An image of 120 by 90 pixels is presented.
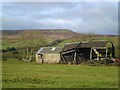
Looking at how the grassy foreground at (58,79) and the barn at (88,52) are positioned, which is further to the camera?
the barn at (88,52)

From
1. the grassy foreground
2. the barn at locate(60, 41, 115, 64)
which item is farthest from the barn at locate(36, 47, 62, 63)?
the grassy foreground

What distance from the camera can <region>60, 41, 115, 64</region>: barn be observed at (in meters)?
62.2

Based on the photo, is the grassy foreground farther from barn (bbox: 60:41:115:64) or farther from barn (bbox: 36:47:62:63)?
barn (bbox: 36:47:62:63)

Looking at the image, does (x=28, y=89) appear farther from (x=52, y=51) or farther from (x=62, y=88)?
(x=52, y=51)

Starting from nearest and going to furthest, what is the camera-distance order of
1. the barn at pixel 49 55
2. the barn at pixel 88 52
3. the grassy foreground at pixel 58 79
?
the grassy foreground at pixel 58 79
the barn at pixel 88 52
the barn at pixel 49 55

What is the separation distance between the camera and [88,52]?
6469cm

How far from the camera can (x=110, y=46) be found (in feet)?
210

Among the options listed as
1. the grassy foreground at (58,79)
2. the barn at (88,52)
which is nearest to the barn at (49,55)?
the barn at (88,52)

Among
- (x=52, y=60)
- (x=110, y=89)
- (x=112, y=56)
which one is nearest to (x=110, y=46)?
(x=112, y=56)

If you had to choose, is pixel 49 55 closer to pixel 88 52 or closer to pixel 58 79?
pixel 88 52

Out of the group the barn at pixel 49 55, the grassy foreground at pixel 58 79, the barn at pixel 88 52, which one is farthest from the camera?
the barn at pixel 49 55

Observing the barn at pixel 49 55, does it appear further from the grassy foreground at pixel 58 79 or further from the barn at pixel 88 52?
the grassy foreground at pixel 58 79

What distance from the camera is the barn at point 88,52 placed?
6219cm

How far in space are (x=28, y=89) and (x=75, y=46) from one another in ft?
153
